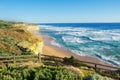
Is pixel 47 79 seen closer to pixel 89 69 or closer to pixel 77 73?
pixel 77 73

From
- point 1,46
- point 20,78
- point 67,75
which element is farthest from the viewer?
point 1,46

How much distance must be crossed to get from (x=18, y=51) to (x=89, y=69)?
10.5 meters

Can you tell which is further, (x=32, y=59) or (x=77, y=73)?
(x=32, y=59)

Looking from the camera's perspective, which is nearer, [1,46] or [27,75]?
[27,75]

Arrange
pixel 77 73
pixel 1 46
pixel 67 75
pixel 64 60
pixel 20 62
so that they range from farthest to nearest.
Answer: pixel 1 46
pixel 64 60
pixel 20 62
pixel 77 73
pixel 67 75

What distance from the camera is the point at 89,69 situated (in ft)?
70.1

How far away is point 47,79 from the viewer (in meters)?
14.0

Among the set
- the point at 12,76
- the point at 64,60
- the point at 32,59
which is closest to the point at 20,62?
the point at 32,59

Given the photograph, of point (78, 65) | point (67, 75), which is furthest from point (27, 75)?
point (78, 65)

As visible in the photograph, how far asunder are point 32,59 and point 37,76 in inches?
394

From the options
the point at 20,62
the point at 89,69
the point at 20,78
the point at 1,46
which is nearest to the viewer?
the point at 20,78

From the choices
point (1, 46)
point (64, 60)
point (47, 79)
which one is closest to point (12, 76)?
point (47, 79)

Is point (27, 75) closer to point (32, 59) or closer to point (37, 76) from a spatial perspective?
point (37, 76)

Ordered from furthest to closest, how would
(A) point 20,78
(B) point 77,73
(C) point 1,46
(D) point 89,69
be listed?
1. (C) point 1,46
2. (D) point 89,69
3. (B) point 77,73
4. (A) point 20,78
